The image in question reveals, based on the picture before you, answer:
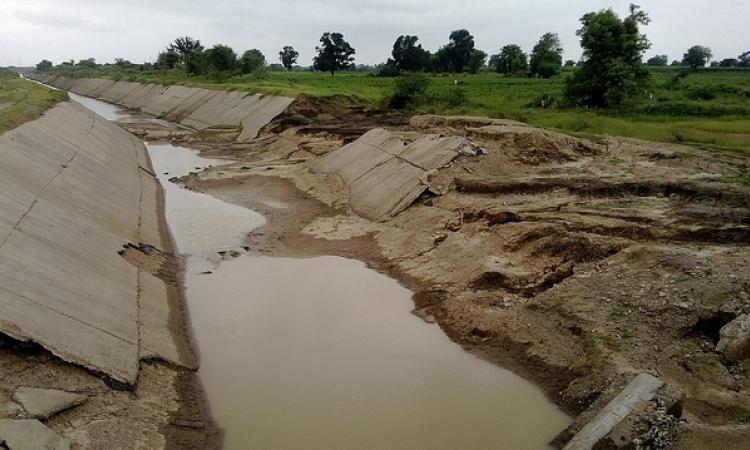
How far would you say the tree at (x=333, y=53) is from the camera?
82631mm

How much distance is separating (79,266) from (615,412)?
29.7 feet

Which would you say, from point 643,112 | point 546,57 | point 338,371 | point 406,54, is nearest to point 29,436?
point 338,371

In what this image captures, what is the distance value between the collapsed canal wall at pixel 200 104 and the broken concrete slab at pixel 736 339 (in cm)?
2945

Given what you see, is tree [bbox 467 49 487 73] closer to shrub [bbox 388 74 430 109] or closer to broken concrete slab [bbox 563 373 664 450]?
shrub [bbox 388 74 430 109]

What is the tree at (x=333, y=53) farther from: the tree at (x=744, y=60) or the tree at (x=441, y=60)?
the tree at (x=744, y=60)

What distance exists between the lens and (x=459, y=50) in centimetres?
8206

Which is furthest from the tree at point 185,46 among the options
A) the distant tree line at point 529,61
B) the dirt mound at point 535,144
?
the dirt mound at point 535,144

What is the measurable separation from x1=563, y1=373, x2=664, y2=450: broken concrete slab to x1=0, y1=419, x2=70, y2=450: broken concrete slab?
572 centimetres

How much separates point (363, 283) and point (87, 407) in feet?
23.2

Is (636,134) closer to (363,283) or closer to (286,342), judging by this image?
Answer: (363,283)

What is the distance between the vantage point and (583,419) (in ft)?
23.5

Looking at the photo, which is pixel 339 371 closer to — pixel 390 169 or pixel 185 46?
pixel 390 169

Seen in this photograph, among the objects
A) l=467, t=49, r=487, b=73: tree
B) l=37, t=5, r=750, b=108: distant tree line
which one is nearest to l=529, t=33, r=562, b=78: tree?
l=37, t=5, r=750, b=108: distant tree line

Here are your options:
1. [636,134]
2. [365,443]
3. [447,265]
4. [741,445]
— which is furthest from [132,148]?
[741,445]
